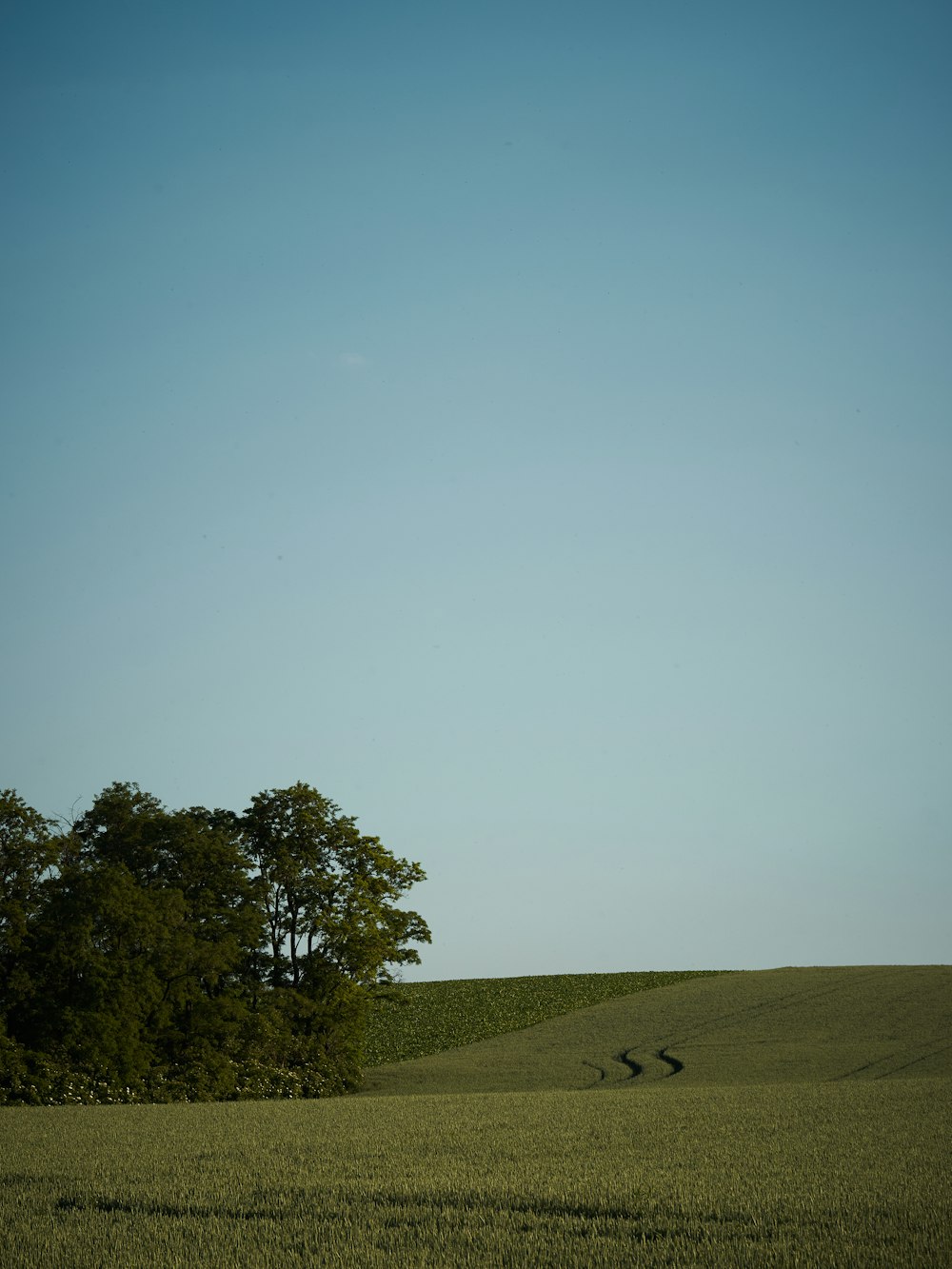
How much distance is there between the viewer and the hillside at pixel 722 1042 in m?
46.8

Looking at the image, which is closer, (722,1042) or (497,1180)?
(497,1180)

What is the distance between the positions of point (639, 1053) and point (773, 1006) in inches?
654

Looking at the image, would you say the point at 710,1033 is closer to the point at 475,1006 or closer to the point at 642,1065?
the point at 642,1065

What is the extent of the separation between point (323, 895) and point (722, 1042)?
2034 cm

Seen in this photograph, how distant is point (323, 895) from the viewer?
5094 centimetres

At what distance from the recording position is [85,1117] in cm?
3130

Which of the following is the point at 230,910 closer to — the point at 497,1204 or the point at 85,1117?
the point at 85,1117

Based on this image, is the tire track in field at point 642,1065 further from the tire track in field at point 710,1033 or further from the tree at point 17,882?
the tree at point 17,882

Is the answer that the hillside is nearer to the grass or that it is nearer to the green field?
the grass

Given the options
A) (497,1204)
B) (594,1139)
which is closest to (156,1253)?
(497,1204)

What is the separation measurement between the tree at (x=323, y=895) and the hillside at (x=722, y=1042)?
17.9 ft

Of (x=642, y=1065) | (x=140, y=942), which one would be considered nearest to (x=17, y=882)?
(x=140, y=942)

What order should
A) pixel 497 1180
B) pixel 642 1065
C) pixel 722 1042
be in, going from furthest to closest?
pixel 722 1042 < pixel 642 1065 < pixel 497 1180

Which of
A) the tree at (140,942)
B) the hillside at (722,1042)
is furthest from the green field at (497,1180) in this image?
the hillside at (722,1042)
